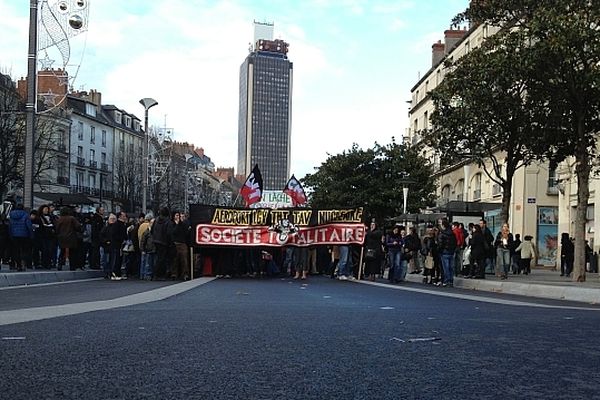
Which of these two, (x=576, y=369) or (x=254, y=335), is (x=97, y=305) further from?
(x=576, y=369)

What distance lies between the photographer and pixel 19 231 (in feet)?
57.3

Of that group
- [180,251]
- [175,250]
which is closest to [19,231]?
[175,250]

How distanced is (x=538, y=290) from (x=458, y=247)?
5463 mm

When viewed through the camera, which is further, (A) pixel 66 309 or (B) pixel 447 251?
(B) pixel 447 251

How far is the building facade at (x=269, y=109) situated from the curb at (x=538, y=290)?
162 m

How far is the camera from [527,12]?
19.8m

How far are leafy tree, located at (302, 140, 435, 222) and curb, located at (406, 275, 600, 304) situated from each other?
34.1 metres

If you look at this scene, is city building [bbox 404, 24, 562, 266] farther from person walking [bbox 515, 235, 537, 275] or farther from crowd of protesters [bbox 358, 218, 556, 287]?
crowd of protesters [bbox 358, 218, 556, 287]

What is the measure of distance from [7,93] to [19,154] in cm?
400

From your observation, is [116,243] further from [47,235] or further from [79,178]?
[79,178]

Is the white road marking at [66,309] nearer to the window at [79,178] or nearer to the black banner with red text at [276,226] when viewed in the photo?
the black banner with red text at [276,226]

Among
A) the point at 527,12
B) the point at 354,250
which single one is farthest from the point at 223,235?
the point at 527,12

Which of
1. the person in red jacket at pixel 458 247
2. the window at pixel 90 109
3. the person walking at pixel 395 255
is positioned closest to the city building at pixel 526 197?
the person in red jacket at pixel 458 247

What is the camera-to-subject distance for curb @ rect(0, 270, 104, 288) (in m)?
14.6
